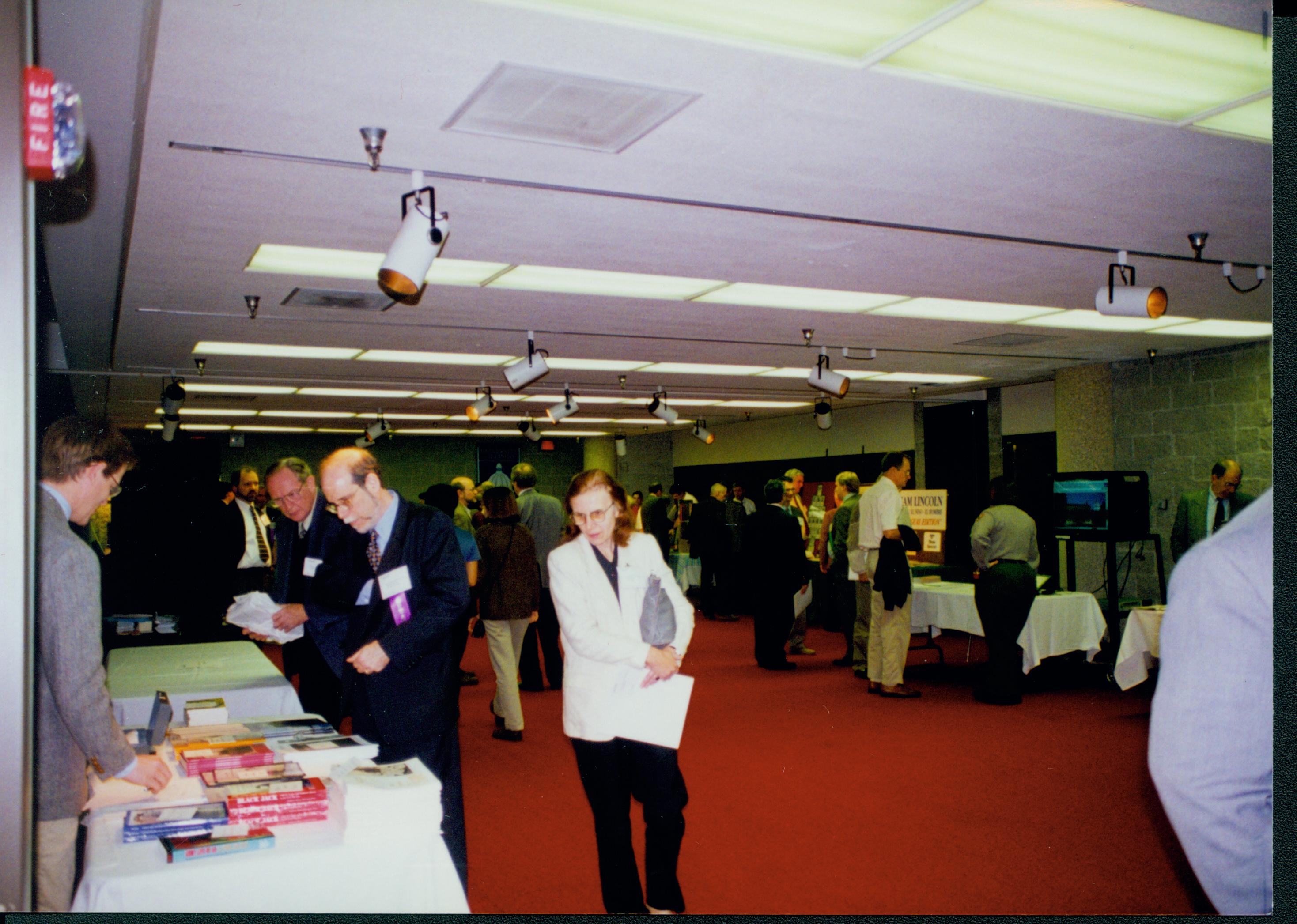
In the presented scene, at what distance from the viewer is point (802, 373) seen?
9391mm

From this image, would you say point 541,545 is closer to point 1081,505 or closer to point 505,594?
point 505,594

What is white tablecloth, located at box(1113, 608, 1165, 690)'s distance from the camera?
5734 millimetres

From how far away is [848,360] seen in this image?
8.63m

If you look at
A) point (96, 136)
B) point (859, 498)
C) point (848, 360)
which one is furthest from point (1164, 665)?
point (848, 360)

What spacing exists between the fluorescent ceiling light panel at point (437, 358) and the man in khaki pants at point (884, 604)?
3263 mm

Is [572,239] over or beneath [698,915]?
over

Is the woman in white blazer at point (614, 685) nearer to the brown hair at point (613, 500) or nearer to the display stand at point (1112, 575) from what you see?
the brown hair at point (613, 500)

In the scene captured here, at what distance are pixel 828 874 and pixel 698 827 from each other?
66 centimetres

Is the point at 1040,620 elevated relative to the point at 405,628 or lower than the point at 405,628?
lower

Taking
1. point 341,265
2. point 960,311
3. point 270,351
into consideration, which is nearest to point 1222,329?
point 960,311

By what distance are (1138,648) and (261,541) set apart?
5.84m

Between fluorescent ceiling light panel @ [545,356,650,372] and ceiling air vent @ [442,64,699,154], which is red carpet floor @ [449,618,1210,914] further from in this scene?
fluorescent ceiling light panel @ [545,356,650,372]

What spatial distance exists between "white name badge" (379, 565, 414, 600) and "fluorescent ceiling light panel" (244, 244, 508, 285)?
2.32 m

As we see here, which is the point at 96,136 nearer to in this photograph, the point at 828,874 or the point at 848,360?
the point at 828,874
